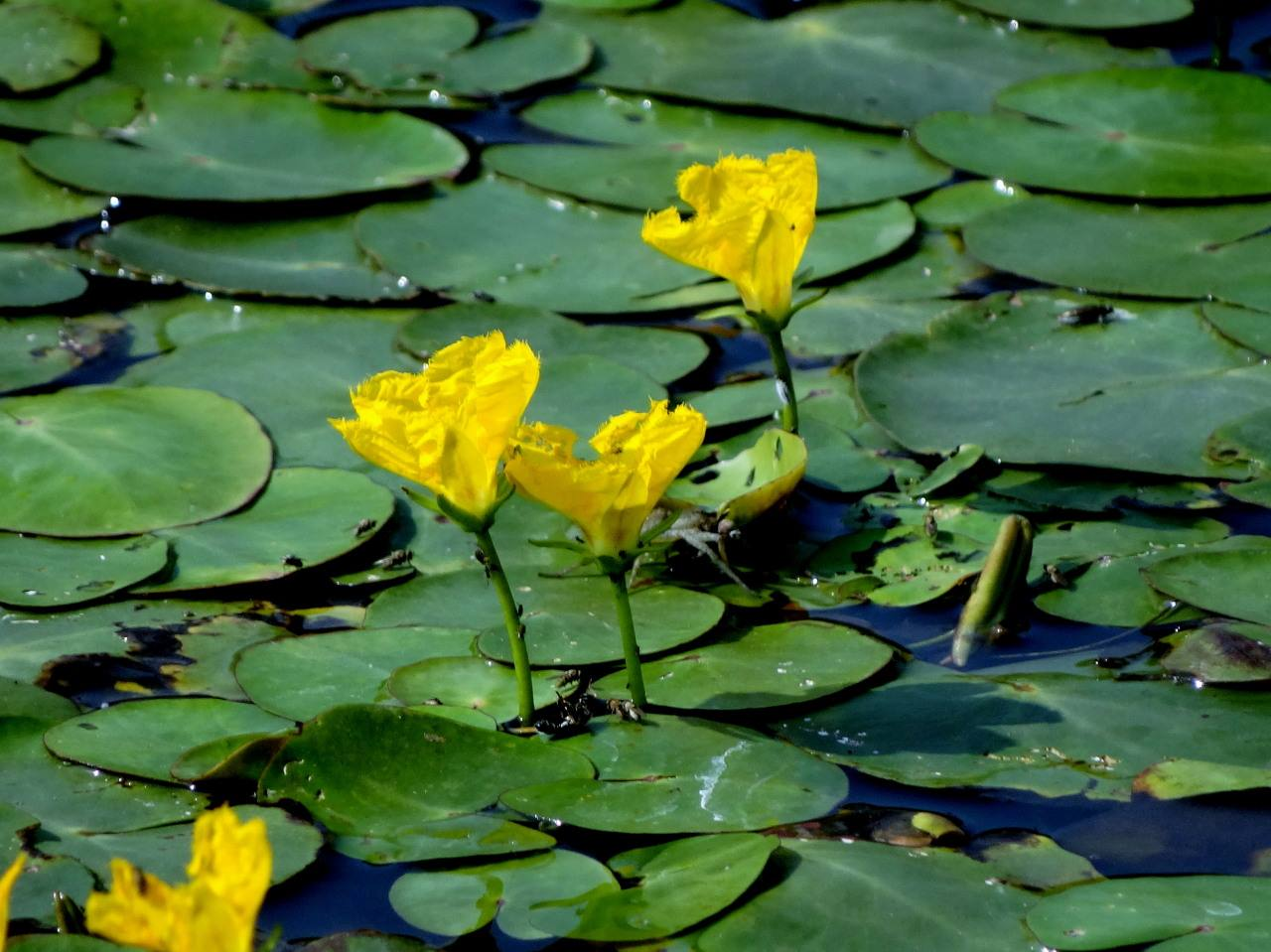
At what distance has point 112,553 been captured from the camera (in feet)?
8.52

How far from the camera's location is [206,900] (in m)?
1.22

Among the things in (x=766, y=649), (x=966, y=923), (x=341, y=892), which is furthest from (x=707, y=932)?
(x=766, y=649)

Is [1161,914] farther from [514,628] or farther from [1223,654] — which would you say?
[514,628]

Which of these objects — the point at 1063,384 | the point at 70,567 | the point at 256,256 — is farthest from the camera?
the point at 256,256

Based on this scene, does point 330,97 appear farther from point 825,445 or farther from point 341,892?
point 341,892

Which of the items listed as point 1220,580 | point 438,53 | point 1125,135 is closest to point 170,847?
point 1220,580

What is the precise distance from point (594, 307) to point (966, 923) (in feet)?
6.00

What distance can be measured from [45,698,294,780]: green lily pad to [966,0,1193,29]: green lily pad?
3138 millimetres

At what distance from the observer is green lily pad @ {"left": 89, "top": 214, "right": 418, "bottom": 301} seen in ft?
11.3

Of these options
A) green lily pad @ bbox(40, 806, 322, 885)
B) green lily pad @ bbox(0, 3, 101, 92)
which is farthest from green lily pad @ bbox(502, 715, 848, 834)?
green lily pad @ bbox(0, 3, 101, 92)

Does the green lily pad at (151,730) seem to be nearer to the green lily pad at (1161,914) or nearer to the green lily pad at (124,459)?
the green lily pad at (124,459)

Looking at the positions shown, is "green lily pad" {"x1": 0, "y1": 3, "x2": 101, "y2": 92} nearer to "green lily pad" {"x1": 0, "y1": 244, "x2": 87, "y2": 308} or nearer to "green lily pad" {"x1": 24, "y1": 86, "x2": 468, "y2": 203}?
"green lily pad" {"x1": 24, "y1": 86, "x2": 468, "y2": 203}

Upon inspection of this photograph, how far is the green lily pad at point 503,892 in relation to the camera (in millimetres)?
1804

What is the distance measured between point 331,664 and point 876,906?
898 millimetres
